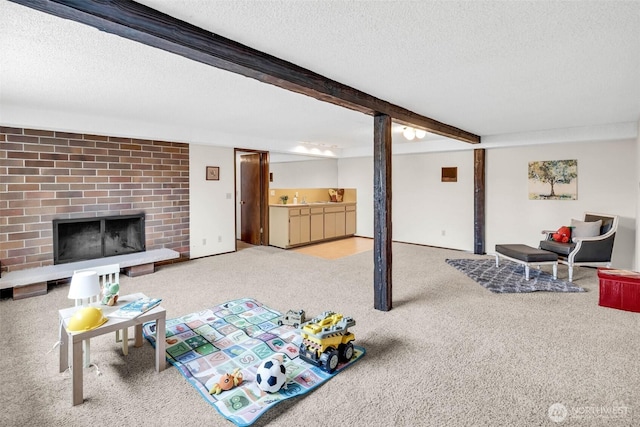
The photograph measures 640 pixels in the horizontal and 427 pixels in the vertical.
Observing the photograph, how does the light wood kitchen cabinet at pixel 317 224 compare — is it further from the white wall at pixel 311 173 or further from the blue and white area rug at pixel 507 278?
the blue and white area rug at pixel 507 278

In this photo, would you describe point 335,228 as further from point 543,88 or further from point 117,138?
point 543,88

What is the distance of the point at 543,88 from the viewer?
322 centimetres

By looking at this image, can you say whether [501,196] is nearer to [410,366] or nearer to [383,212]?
[383,212]

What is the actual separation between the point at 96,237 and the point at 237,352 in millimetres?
3538

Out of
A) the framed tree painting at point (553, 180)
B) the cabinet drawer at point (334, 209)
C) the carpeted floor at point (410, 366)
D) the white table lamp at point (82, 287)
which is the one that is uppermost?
the framed tree painting at point (553, 180)

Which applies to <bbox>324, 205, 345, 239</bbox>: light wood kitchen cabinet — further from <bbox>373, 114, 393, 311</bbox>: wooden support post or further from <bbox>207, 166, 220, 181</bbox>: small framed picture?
<bbox>373, 114, 393, 311</bbox>: wooden support post

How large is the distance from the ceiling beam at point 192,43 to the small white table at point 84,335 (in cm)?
175

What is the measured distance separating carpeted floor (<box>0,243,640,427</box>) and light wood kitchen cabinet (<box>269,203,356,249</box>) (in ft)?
9.31

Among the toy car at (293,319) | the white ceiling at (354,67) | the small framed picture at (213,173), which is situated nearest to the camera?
the white ceiling at (354,67)

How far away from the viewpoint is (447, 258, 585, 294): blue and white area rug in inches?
169

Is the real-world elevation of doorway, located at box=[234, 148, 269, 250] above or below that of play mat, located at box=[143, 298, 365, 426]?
above

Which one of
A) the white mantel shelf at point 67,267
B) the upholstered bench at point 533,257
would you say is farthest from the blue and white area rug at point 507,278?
the white mantel shelf at point 67,267

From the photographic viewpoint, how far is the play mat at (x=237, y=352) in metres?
2.11

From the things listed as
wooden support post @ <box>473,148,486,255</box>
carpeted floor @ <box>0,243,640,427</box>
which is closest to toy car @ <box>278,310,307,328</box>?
carpeted floor @ <box>0,243,640,427</box>
